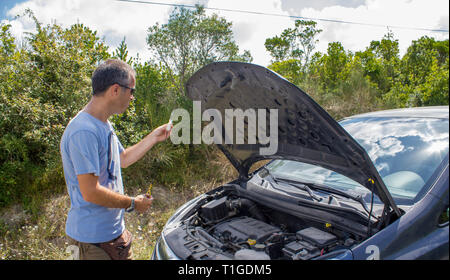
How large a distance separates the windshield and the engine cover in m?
0.58

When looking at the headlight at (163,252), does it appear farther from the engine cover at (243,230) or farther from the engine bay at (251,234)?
the engine cover at (243,230)

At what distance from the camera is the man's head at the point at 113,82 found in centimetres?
194

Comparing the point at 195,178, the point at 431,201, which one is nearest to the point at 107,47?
the point at 195,178

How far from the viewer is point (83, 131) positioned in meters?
1.82

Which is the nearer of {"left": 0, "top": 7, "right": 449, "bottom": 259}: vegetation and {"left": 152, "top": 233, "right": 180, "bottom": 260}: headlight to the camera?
{"left": 152, "top": 233, "right": 180, "bottom": 260}: headlight

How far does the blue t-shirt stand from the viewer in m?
1.81

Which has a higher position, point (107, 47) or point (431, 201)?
point (107, 47)

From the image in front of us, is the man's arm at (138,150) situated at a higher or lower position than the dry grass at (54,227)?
higher

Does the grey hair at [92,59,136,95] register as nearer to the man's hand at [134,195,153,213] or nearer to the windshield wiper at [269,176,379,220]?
the man's hand at [134,195,153,213]

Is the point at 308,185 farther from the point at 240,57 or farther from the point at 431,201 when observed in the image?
the point at 240,57

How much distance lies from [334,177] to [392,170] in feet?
1.46

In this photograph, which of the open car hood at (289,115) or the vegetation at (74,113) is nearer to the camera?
the open car hood at (289,115)

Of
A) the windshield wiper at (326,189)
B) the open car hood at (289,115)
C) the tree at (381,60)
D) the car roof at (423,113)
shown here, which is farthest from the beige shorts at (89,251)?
the tree at (381,60)

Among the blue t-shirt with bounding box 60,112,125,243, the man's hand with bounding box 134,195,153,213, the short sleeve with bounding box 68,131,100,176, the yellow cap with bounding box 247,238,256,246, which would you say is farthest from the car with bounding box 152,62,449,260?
the short sleeve with bounding box 68,131,100,176
